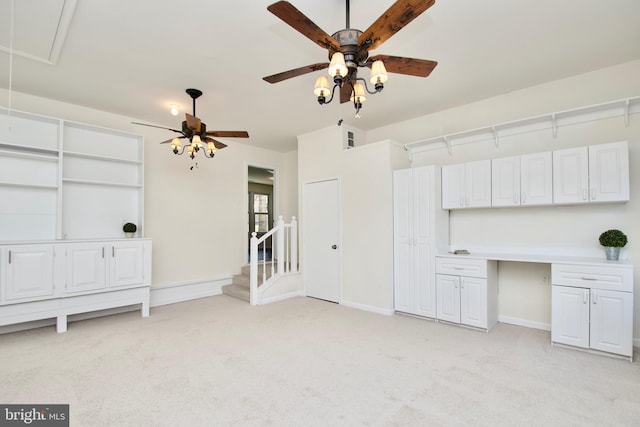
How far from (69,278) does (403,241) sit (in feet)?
14.2

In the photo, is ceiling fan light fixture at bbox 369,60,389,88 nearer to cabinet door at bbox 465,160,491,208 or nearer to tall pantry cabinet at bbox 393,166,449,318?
tall pantry cabinet at bbox 393,166,449,318

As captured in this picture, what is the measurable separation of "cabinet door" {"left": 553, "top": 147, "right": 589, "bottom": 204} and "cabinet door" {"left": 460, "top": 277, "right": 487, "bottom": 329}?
127 cm

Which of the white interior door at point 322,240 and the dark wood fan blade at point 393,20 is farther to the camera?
the white interior door at point 322,240

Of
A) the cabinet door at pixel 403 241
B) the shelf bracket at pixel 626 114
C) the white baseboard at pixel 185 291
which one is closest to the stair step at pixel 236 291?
the white baseboard at pixel 185 291

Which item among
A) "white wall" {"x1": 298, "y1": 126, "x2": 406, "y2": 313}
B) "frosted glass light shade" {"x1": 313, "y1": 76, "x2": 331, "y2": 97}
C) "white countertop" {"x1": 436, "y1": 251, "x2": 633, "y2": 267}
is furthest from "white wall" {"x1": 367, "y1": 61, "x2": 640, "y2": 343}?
"frosted glass light shade" {"x1": 313, "y1": 76, "x2": 331, "y2": 97}

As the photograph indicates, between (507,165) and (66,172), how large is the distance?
5.84 m

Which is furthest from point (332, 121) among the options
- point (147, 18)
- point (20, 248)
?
point (20, 248)

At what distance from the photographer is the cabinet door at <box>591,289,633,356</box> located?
2.91 meters

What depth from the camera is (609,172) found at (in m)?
3.15

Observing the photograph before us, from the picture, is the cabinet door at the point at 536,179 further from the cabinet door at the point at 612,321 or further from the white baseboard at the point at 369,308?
the white baseboard at the point at 369,308

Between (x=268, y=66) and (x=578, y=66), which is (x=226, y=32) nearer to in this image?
(x=268, y=66)

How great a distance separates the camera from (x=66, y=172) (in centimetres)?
432

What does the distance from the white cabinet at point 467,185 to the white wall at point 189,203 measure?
11.4ft

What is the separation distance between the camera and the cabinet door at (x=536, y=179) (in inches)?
138
